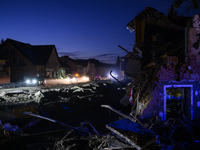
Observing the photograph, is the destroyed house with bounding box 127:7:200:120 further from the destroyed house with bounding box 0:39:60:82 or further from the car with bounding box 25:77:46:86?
the destroyed house with bounding box 0:39:60:82

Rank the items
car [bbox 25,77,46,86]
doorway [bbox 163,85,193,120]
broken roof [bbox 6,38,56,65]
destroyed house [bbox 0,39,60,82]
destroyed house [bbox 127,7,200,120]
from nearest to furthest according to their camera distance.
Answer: destroyed house [bbox 127,7,200,120] < doorway [bbox 163,85,193,120] < car [bbox 25,77,46,86] < destroyed house [bbox 0,39,60,82] < broken roof [bbox 6,38,56,65]

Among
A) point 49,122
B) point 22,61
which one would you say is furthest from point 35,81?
point 49,122

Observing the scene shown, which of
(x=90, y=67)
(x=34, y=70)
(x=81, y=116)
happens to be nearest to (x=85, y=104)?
(x=81, y=116)

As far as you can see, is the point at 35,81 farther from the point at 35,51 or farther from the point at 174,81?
the point at 174,81

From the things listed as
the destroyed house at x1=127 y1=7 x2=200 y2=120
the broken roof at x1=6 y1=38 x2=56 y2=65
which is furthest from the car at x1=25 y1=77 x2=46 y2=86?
the destroyed house at x1=127 y1=7 x2=200 y2=120

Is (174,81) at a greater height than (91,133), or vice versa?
(174,81)

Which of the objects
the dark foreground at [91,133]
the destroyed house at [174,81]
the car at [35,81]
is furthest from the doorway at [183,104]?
the car at [35,81]

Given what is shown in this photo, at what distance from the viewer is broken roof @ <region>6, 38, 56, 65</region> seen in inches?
1503

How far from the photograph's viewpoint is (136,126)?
4219 millimetres

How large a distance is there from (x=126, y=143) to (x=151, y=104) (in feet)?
11.5

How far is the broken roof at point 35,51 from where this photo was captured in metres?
38.2

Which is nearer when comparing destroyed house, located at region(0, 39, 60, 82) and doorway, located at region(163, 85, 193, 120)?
doorway, located at region(163, 85, 193, 120)

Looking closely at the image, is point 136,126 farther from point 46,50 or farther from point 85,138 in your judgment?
point 46,50

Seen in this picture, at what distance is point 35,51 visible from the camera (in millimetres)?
44188
